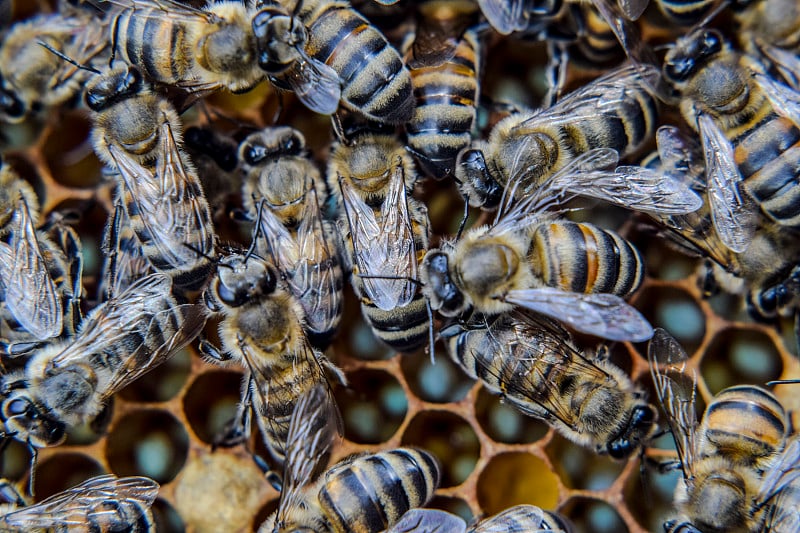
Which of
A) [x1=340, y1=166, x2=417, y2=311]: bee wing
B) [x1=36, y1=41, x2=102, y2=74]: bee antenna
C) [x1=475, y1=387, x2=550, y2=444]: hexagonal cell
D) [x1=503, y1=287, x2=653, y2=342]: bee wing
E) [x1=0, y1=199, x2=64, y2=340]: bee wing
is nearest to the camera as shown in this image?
[x1=503, y1=287, x2=653, y2=342]: bee wing

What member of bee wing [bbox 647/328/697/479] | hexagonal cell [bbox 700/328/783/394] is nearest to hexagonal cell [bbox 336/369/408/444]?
bee wing [bbox 647/328/697/479]

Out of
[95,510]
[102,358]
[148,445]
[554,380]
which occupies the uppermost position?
[554,380]

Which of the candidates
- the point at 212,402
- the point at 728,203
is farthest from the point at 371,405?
the point at 728,203

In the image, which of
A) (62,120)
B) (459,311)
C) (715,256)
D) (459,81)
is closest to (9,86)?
(62,120)

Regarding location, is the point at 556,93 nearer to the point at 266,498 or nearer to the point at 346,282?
the point at 346,282

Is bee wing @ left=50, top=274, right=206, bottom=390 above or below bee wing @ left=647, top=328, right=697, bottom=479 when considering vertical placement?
below

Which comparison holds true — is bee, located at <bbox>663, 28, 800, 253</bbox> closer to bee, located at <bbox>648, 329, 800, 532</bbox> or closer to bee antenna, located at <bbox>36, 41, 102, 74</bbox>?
bee, located at <bbox>648, 329, 800, 532</bbox>

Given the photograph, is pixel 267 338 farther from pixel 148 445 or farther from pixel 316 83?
pixel 148 445

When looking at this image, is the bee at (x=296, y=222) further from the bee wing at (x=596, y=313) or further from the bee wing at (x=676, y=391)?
the bee wing at (x=676, y=391)
